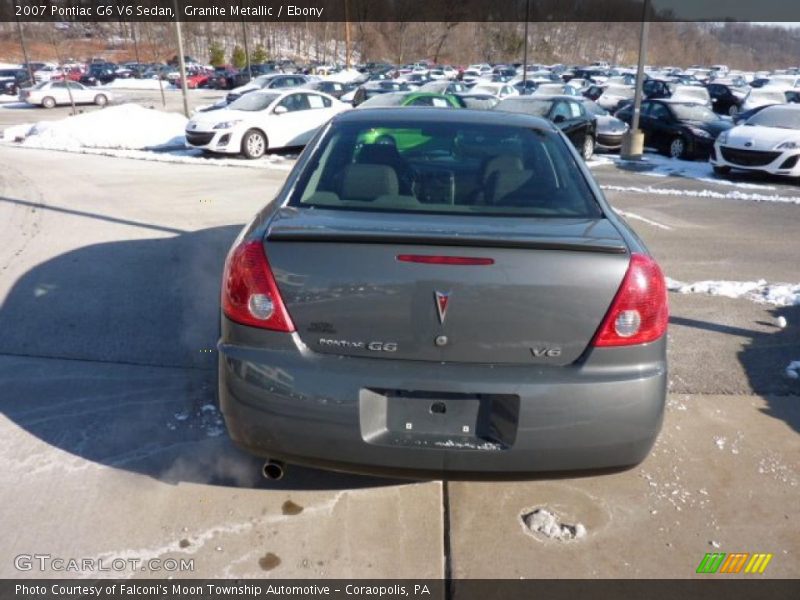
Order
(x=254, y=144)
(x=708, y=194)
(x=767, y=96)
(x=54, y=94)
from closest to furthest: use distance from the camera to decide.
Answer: (x=708, y=194), (x=254, y=144), (x=767, y=96), (x=54, y=94)

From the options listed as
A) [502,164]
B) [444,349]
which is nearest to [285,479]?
[444,349]

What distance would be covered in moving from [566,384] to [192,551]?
5.24 ft

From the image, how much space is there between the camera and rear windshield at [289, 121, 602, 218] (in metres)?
2.96

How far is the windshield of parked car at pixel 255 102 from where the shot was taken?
14.8m

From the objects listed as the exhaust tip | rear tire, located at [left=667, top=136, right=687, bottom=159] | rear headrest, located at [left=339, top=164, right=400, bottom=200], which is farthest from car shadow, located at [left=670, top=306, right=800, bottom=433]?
rear tire, located at [left=667, top=136, right=687, bottom=159]

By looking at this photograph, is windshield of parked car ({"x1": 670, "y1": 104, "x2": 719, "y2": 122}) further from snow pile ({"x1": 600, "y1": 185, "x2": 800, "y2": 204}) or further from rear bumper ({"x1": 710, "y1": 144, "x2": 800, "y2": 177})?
snow pile ({"x1": 600, "y1": 185, "x2": 800, "y2": 204})

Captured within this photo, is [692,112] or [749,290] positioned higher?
[692,112]

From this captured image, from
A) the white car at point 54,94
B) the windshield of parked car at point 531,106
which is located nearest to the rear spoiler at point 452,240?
the windshield of parked car at point 531,106

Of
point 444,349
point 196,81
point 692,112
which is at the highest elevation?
point 444,349

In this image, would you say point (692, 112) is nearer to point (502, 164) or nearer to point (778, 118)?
point (778, 118)

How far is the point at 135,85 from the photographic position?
155 ft

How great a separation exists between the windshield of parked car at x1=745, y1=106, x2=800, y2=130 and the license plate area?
13.3 meters

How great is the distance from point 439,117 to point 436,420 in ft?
6.44

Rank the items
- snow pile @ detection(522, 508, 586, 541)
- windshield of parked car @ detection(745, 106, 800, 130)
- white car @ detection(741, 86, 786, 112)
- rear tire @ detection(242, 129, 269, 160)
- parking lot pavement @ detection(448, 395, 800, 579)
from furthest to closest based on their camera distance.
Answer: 1. white car @ detection(741, 86, 786, 112)
2. rear tire @ detection(242, 129, 269, 160)
3. windshield of parked car @ detection(745, 106, 800, 130)
4. snow pile @ detection(522, 508, 586, 541)
5. parking lot pavement @ detection(448, 395, 800, 579)
